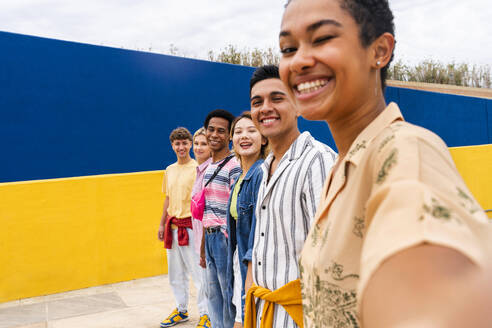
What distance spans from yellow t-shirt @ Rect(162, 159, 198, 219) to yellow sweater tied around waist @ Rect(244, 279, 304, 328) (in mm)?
2849

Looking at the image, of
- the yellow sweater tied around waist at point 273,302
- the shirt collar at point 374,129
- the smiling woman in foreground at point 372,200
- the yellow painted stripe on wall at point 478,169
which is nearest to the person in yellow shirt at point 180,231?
the yellow sweater tied around waist at point 273,302

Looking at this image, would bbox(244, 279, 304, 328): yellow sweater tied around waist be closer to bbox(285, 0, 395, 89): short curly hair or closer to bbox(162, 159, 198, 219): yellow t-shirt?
bbox(285, 0, 395, 89): short curly hair

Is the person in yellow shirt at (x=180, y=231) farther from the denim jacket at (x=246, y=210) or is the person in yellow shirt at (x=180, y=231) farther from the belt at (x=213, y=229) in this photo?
the denim jacket at (x=246, y=210)

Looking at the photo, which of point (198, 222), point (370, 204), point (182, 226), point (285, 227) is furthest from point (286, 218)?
point (182, 226)

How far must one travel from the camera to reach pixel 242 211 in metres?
2.82

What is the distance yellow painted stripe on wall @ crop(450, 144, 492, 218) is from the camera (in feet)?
33.6

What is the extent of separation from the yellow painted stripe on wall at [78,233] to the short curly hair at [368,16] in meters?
5.76

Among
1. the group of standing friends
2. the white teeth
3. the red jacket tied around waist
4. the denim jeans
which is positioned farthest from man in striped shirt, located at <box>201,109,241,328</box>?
the white teeth

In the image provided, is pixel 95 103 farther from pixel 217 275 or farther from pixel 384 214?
pixel 384 214

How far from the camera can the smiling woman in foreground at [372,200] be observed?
0.50 m

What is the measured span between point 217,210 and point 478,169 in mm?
8676

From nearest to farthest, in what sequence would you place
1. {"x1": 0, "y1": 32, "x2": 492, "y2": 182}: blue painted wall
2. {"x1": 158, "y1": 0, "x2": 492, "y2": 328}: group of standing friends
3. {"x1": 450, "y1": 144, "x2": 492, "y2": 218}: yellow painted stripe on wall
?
{"x1": 158, "y1": 0, "x2": 492, "y2": 328}: group of standing friends
{"x1": 0, "y1": 32, "x2": 492, "y2": 182}: blue painted wall
{"x1": 450, "y1": 144, "x2": 492, "y2": 218}: yellow painted stripe on wall

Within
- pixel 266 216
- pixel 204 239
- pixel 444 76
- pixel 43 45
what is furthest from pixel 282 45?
pixel 444 76

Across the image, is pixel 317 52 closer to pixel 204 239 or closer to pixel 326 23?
pixel 326 23
